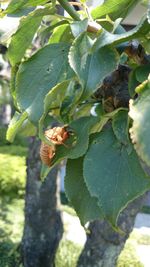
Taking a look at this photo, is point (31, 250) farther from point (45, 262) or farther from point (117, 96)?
point (117, 96)

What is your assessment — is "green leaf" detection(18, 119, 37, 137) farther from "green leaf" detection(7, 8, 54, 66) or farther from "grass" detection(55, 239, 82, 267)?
"grass" detection(55, 239, 82, 267)

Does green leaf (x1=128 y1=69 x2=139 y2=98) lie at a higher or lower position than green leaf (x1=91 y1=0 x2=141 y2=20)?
lower

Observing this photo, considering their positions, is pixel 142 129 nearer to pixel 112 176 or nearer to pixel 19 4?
pixel 112 176

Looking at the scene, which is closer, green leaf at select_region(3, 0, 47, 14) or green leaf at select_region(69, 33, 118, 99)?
green leaf at select_region(69, 33, 118, 99)

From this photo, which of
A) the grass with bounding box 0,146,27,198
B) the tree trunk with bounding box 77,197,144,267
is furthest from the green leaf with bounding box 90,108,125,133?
the grass with bounding box 0,146,27,198

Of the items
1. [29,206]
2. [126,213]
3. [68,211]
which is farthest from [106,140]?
[68,211]

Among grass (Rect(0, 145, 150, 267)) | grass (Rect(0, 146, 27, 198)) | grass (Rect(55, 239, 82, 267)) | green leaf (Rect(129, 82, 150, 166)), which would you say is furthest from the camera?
grass (Rect(0, 146, 27, 198))
